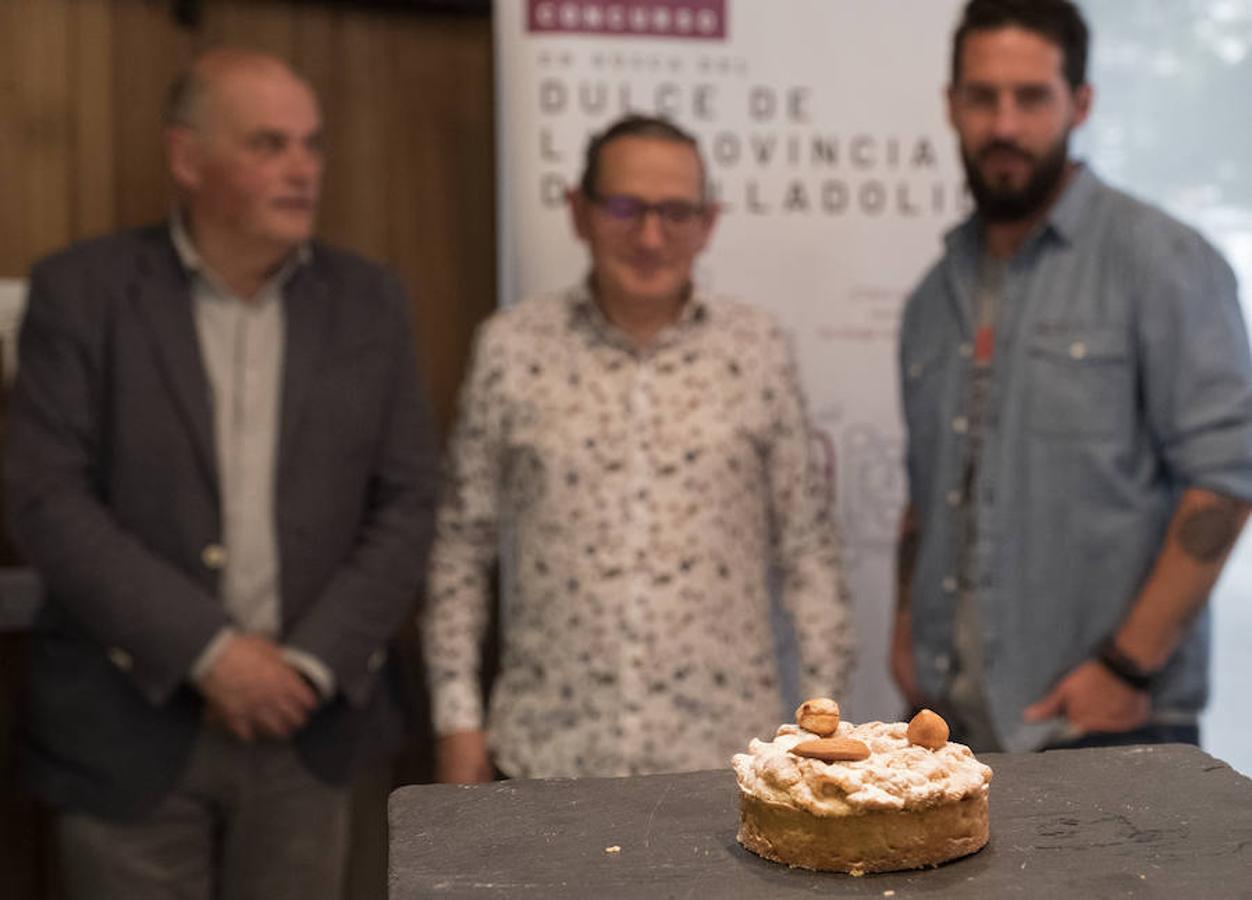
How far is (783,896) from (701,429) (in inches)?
55.9

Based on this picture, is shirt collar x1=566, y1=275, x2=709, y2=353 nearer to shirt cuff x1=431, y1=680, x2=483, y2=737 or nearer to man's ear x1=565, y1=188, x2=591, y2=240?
man's ear x1=565, y1=188, x2=591, y2=240

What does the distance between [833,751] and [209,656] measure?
1414 millimetres

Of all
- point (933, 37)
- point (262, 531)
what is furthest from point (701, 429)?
point (933, 37)

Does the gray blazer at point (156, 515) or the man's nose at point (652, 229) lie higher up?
the man's nose at point (652, 229)

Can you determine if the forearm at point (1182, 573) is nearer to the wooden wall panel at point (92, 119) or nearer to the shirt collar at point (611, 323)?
the shirt collar at point (611, 323)

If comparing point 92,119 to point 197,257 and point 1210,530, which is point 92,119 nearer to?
point 197,257

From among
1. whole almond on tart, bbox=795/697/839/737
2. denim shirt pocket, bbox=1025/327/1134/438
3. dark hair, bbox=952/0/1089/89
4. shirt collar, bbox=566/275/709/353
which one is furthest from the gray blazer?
whole almond on tart, bbox=795/697/839/737

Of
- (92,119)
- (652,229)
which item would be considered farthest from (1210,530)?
(92,119)

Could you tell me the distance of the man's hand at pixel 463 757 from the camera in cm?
255

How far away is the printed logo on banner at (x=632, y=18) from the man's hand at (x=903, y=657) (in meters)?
1.19

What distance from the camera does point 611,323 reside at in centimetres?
261

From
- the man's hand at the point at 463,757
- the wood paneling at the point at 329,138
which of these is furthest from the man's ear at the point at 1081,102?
the man's hand at the point at 463,757

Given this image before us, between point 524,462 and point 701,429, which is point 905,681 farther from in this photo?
point 524,462

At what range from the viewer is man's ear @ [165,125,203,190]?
8.46 ft
